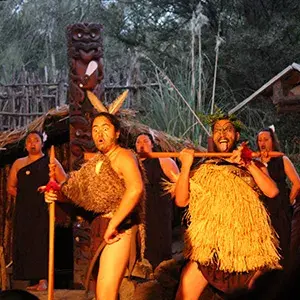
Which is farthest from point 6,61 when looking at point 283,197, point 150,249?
point 283,197

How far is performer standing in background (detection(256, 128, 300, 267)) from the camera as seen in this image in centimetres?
600

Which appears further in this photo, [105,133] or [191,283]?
[191,283]

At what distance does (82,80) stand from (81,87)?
0.07 m

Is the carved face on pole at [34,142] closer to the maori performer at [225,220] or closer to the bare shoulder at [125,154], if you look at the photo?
the maori performer at [225,220]

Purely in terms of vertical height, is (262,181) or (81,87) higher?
(81,87)

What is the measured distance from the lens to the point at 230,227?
181 inches

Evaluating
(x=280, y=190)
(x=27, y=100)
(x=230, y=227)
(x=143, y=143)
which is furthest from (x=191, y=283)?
(x=27, y=100)

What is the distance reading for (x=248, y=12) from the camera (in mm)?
15758

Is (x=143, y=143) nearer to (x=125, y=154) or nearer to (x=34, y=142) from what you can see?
(x=34, y=142)

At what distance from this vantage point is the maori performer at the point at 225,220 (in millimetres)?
4586

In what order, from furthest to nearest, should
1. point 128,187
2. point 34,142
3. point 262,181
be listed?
point 34,142 → point 262,181 → point 128,187

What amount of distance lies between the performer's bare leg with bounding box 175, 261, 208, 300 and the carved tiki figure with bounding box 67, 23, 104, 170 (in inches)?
99.8

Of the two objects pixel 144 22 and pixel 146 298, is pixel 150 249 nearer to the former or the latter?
pixel 146 298

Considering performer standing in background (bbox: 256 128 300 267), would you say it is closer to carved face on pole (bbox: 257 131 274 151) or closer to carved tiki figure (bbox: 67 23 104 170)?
carved face on pole (bbox: 257 131 274 151)
